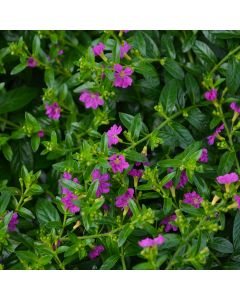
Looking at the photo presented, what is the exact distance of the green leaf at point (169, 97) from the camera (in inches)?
65.1

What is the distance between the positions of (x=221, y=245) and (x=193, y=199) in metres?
0.15

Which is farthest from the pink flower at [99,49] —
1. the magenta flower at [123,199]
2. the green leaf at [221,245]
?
the green leaf at [221,245]

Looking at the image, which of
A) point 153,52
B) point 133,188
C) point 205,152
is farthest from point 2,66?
point 205,152

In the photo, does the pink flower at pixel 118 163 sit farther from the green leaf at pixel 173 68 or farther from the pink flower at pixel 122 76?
the green leaf at pixel 173 68

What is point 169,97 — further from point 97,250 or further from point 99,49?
point 97,250

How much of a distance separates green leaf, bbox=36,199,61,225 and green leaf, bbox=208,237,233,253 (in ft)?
1.50

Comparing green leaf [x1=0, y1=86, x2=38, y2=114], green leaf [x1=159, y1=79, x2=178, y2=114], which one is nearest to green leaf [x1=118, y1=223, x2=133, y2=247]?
green leaf [x1=159, y1=79, x2=178, y2=114]

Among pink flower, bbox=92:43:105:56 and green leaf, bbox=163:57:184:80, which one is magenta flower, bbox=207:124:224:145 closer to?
green leaf, bbox=163:57:184:80

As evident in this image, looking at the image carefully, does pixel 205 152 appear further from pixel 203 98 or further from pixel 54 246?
pixel 54 246

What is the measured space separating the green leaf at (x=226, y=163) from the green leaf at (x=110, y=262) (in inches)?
15.6

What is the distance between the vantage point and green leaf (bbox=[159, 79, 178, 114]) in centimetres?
165

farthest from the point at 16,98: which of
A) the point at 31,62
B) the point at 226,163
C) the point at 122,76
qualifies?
the point at 226,163

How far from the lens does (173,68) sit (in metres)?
1.74
